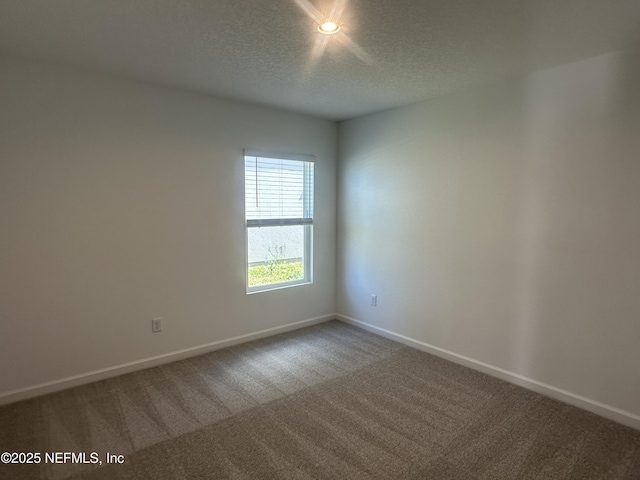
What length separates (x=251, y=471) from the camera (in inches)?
78.0

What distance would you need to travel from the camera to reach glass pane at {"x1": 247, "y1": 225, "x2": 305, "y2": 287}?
3891 mm

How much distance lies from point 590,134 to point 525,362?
173 cm

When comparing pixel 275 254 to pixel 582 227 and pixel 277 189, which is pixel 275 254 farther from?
pixel 582 227

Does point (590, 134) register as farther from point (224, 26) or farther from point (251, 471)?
point (251, 471)

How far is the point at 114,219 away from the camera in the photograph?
2.96m

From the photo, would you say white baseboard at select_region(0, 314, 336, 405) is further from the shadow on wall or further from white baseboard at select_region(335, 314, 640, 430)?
the shadow on wall

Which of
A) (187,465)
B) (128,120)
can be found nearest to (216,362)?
(187,465)

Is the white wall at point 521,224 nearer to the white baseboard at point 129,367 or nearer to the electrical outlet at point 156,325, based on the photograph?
the white baseboard at point 129,367

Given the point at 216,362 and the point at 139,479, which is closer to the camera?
the point at 139,479

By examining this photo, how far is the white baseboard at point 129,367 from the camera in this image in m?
2.67

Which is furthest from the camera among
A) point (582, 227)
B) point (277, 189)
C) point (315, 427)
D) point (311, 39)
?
point (277, 189)

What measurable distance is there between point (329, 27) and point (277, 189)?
81.8 inches

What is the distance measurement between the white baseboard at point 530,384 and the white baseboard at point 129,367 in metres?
1.23

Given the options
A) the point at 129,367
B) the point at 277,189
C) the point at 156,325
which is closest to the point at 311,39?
the point at 277,189
